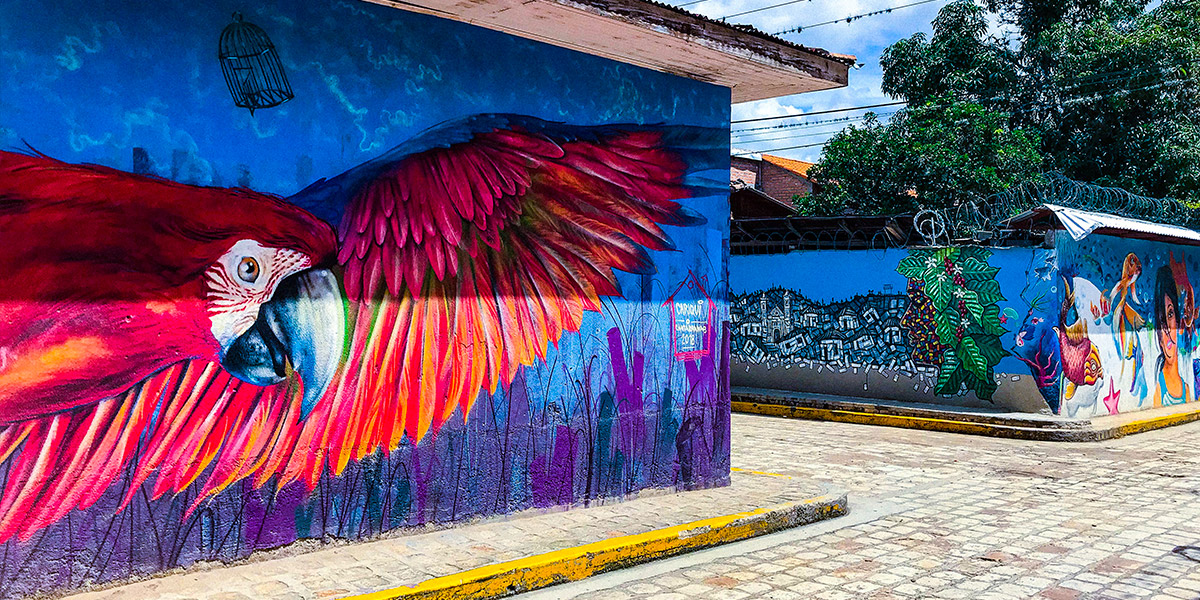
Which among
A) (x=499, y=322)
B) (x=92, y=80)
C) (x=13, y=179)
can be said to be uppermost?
(x=92, y=80)

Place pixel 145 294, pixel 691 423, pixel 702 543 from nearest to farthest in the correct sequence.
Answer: pixel 145 294
pixel 702 543
pixel 691 423

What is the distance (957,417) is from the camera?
44.3 ft

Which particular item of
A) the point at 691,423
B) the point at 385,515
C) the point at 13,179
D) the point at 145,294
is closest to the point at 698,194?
the point at 691,423

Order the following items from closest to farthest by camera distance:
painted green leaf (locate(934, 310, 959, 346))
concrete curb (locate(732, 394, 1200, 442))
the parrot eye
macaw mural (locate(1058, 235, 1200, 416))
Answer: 1. the parrot eye
2. concrete curb (locate(732, 394, 1200, 442))
3. macaw mural (locate(1058, 235, 1200, 416))
4. painted green leaf (locate(934, 310, 959, 346))

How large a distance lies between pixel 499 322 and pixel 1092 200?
10507 millimetres

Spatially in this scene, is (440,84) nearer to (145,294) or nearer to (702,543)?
(145,294)

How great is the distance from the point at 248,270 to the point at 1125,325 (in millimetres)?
13233

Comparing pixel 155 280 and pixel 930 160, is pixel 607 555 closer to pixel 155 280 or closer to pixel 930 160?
pixel 155 280

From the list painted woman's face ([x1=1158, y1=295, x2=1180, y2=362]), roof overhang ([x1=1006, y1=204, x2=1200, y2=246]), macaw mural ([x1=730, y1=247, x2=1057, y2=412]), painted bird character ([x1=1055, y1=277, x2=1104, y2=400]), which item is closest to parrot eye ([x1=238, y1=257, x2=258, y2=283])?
roof overhang ([x1=1006, y1=204, x2=1200, y2=246])

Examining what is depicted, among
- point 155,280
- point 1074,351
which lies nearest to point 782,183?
point 1074,351

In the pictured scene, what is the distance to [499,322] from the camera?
6711 millimetres

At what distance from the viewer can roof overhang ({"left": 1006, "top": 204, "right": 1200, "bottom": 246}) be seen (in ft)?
41.3

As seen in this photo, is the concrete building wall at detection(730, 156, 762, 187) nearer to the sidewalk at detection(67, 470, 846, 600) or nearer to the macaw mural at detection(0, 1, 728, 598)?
the macaw mural at detection(0, 1, 728, 598)

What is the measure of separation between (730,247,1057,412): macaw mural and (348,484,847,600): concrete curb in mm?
7012
